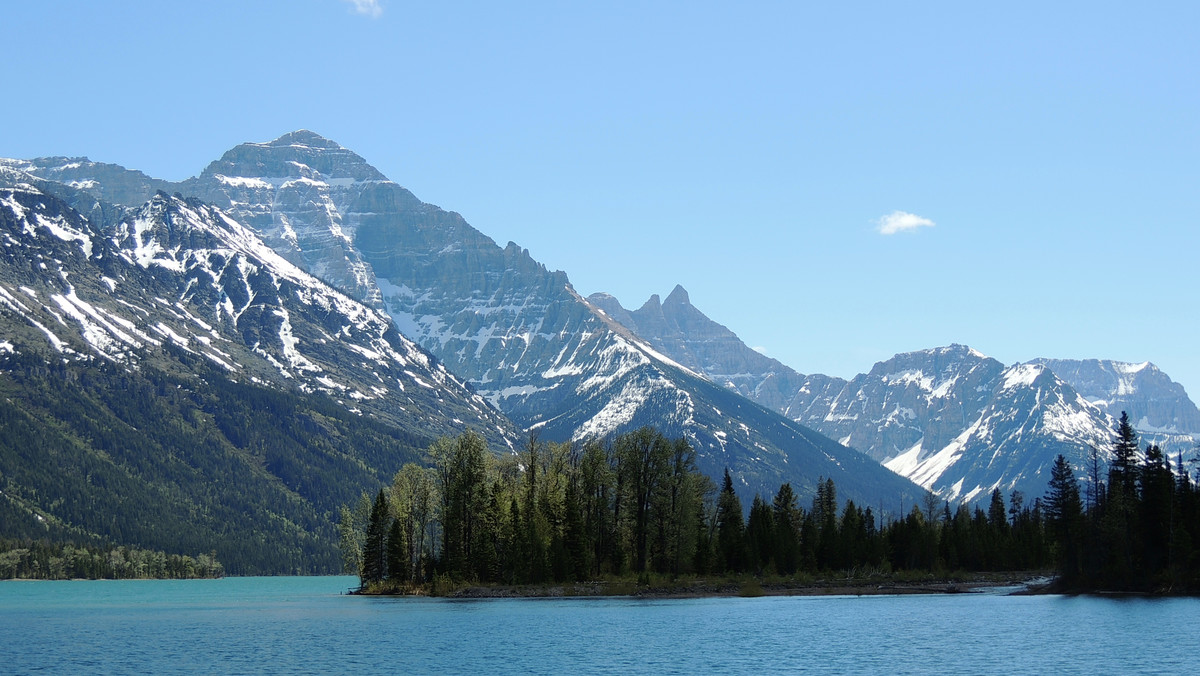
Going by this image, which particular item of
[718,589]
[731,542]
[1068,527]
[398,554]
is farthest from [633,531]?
[1068,527]

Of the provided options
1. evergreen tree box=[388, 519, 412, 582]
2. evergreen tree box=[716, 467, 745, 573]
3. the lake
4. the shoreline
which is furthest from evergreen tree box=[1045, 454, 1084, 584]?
evergreen tree box=[388, 519, 412, 582]

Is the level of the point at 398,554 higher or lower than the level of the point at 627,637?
higher

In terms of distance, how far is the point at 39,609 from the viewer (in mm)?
141125

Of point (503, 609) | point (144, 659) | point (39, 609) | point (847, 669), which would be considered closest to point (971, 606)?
point (503, 609)

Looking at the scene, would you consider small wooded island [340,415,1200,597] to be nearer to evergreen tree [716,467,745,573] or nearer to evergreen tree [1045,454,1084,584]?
evergreen tree [716,467,745,573]

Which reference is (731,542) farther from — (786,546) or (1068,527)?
(1068,527)

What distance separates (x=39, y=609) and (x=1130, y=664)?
4775 inches

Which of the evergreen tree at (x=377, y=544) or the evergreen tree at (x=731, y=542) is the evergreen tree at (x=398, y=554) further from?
the evergreen tree at (x=731, y=542)

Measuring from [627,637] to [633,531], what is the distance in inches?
2236

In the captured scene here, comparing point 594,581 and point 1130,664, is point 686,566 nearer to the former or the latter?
point 594,581

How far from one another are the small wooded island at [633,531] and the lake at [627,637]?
23.4 ft

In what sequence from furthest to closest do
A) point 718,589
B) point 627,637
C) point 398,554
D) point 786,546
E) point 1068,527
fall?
point 786,546
point 1068,527
point 718,589
point 398,554
point 627,637

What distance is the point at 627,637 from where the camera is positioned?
8962 cm

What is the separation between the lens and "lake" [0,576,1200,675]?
7331 cm
